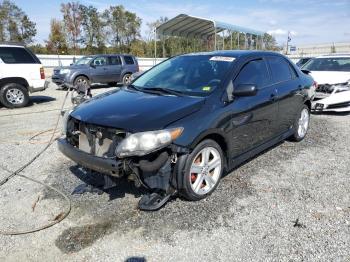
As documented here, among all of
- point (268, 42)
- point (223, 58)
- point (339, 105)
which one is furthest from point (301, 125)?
point (268, 42)

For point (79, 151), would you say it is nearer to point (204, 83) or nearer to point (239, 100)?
point (204, 83)

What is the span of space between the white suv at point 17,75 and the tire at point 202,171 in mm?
8694

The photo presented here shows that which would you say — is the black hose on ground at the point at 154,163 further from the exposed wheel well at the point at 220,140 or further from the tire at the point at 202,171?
the exposed wheel well at the point at 220,140

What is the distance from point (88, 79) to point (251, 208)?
13468 mm

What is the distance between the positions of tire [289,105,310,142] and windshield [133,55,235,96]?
2154mm

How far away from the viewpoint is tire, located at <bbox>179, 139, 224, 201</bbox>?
3.52 metres

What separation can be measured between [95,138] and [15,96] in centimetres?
833

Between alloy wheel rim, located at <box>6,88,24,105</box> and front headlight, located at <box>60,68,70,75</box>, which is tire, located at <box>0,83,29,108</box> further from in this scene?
front headlight, located at <box>60,68,70,75</box>

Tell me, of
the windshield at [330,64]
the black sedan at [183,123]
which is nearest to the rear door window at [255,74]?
the black sedan at [183,123]

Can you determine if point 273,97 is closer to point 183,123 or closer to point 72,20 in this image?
point 183,123

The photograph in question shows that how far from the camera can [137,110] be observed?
362 centimetres

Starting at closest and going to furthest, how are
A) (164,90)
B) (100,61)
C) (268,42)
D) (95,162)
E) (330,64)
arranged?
1. (95,162)
2. (164,90)
3. (330,64)
4. (100,61)
5. (268,42)

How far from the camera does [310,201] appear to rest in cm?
381

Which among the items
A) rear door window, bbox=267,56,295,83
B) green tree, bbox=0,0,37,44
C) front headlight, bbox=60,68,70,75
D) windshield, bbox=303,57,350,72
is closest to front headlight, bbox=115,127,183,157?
rear door window, bbox=267,56,295,83
